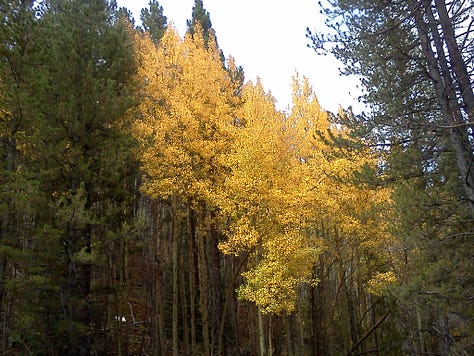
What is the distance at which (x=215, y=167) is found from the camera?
12172 mm

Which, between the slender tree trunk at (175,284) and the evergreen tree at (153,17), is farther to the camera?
the evergreen tree at (153,17)

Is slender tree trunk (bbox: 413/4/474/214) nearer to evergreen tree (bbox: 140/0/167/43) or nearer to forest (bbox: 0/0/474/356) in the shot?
forest (bbox: 0/0/474/356)

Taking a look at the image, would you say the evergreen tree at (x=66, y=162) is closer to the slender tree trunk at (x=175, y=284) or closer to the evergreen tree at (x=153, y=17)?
the slender tree trunk at (x=175, y=284)

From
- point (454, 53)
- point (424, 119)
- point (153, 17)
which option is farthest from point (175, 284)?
point (153, 17)

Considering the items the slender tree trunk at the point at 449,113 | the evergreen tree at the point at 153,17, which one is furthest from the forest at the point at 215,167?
the evergreen tree at the point at 153,17

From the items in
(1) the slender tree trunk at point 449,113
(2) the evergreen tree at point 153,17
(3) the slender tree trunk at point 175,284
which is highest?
(2) the evergreen tree at point 153,17

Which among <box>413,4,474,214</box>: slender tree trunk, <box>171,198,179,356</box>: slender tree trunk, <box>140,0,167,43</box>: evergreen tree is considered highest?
<box>140,0,167,43</box>: evergreen tree

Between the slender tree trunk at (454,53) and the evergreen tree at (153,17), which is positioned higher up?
the evergreen tree at (153,17)

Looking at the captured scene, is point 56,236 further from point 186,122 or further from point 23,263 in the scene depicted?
point 186,122

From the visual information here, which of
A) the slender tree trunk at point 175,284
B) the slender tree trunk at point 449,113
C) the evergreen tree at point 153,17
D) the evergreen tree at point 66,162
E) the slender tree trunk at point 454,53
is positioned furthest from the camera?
the evergreen tree at point 153,17

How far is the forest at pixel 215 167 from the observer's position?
24.2 ft

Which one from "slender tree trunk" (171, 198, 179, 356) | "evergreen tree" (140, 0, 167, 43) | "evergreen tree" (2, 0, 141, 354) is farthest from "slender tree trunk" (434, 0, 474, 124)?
"evergreen tree" (140, 0, 167, 43)

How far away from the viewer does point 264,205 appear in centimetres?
1109

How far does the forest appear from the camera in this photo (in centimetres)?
739
